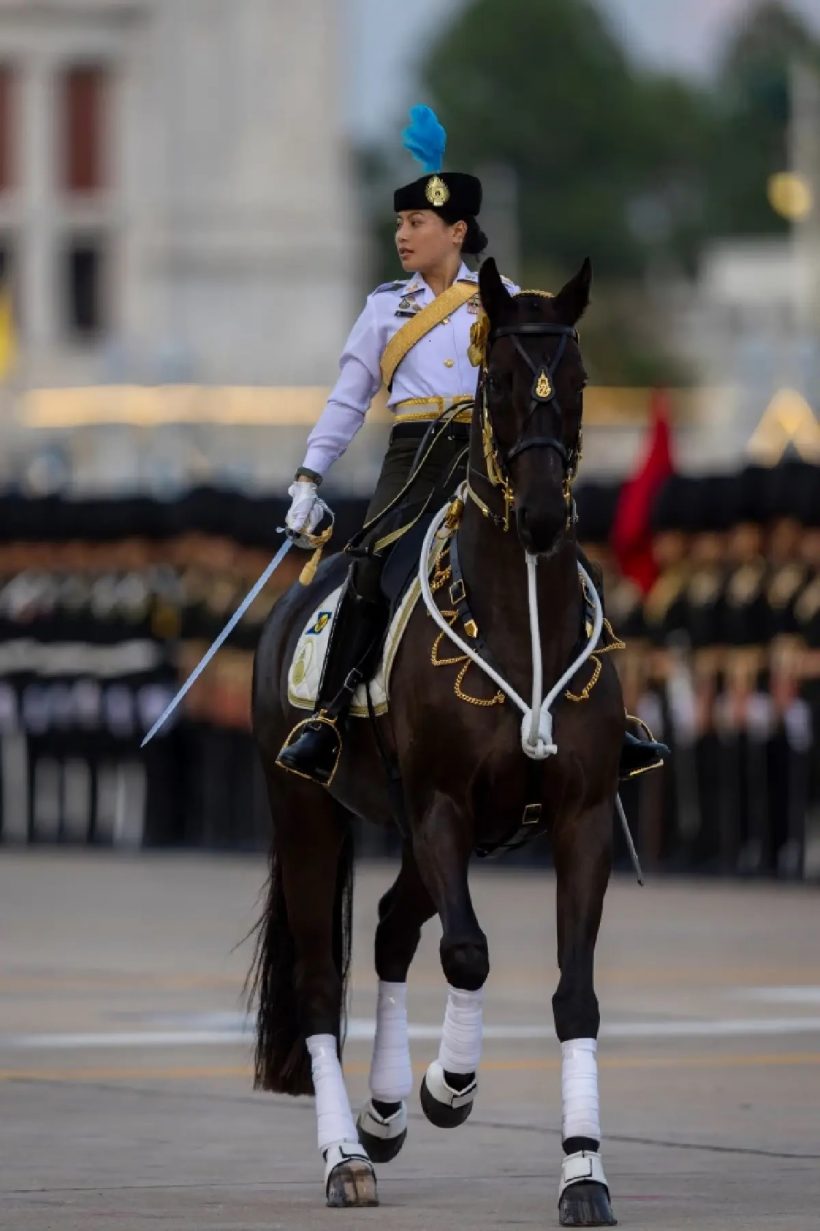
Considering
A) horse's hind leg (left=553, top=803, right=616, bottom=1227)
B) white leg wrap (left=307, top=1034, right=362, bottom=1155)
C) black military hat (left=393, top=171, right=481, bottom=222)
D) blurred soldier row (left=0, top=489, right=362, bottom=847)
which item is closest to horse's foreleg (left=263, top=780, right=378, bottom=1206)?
white leg wrap (left=307, top=1034, right=362, bottom=1155)

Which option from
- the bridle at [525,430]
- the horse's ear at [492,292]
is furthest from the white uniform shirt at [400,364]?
the horse's ear at [492,292]

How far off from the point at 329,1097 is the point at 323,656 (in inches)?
43.5

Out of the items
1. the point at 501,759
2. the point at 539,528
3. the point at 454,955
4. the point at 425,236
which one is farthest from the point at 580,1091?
the point at 425,236

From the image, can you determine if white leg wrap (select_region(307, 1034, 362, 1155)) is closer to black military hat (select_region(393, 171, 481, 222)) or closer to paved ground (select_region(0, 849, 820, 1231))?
paved ground (select_region(0, 849, 820, 1231))

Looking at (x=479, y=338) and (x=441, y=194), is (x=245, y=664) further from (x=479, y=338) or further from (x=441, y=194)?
(x=479, y=338)

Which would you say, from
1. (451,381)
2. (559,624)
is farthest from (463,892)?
(451,381)

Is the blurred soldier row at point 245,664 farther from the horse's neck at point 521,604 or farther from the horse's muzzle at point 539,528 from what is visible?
the horse's muzzle at point 539,528

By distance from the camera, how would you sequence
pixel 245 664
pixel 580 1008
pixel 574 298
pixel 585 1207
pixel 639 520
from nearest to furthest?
pixel 585 1207
pixel 580 1008
pixel 574 298
pixel 639 520
pixel 245 664

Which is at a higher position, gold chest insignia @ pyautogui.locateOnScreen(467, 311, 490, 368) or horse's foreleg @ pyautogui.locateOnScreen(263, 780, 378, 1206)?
gold chest insignia @ pyautogui.locateOnScreen(467, 311, 490, 368)

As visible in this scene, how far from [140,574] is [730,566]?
17.1 ft

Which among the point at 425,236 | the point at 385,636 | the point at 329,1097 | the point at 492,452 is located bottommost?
the point at 329,1097

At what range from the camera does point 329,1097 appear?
9.73 m

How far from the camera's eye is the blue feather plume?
1037 centimetres

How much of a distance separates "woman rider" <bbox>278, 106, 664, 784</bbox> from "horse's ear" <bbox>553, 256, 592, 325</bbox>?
809 millimetres
